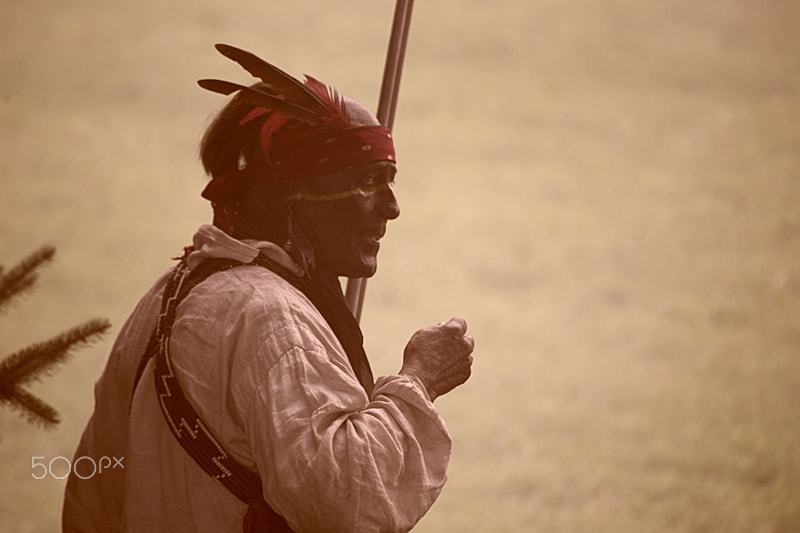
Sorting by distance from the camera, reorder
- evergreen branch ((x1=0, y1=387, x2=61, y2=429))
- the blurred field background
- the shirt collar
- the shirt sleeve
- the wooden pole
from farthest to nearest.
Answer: the blurred field background
the wooden pole
the shirt collar
evergreen branch ((x1=0, y1=387, x2=61, y2=429))
the shirt sleeve

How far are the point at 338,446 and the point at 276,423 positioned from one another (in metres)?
0.09

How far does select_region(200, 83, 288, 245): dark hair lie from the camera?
1.73 m

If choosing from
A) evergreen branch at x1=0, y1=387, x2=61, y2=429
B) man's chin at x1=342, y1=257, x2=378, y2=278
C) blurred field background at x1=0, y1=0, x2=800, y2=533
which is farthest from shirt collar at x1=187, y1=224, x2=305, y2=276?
blurred field background at x1=0, y1=0, x2=800, y2=533

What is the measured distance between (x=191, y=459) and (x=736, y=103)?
6593 millimetres

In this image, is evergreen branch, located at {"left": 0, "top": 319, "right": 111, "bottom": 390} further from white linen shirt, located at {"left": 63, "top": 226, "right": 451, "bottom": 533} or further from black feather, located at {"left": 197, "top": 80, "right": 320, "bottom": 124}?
black feather, located at {"left": 197, "top": 80, "right": 320, "bottom": 124}

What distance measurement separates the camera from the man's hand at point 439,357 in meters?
1.60

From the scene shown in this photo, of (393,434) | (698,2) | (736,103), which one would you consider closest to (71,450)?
(393,434)

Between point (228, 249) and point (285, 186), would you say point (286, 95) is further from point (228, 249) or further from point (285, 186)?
point (228, 249)

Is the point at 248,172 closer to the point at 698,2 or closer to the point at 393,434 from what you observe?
the point at 393,434

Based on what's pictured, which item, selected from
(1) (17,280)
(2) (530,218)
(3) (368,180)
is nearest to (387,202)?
(3) (368,180)

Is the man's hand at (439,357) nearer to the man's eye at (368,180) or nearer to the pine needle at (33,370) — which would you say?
the man's eye at (368,180)

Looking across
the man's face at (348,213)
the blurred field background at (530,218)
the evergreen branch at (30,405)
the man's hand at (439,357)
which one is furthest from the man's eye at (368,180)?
the blurred field background at (530,218)

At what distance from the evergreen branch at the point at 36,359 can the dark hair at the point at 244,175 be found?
28cm

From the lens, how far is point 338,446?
1.43m
